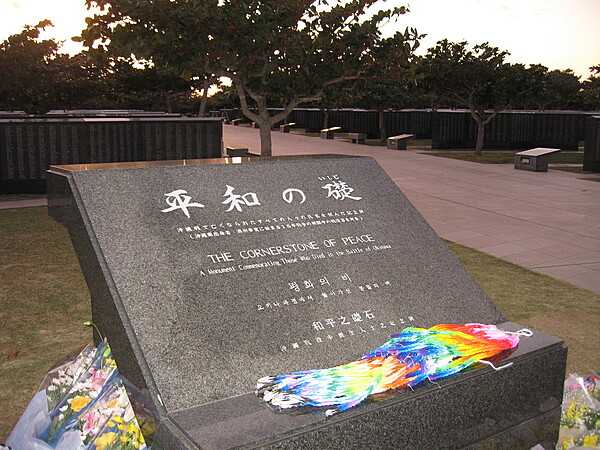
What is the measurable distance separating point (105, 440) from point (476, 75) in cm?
2233

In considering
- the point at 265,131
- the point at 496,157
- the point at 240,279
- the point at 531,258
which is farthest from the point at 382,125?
the point at 240,279

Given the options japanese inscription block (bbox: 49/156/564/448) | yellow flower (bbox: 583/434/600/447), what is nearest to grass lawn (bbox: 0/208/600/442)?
japanese inscription block (bbox: 49/156/564/448)

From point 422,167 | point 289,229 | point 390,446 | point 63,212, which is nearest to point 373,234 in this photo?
point 289,229

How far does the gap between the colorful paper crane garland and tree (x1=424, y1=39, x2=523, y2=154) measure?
21.2 metres

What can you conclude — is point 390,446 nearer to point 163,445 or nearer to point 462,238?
point 163,445

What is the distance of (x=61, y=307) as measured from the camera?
593 centimetres

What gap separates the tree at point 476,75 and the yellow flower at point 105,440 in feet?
72.6

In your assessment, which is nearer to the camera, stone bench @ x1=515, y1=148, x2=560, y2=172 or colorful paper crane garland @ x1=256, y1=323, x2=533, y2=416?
colorful paper crane garland @ x1=256, y1=323, x2=533, y2=416

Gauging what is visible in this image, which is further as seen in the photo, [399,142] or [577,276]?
[399,142]

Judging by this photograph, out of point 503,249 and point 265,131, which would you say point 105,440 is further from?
point 265,131

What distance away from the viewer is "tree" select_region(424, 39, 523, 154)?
23.0 metres

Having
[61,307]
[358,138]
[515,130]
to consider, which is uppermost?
[515,130]

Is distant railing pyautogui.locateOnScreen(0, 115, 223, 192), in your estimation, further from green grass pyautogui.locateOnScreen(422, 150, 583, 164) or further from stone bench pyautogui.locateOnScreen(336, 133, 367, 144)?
stone bench pyautogui.locateOnScreen(336, 133, 367, 144)

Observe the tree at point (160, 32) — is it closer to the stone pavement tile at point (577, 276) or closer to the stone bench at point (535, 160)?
the stone pavement tile at point (577, 276)
